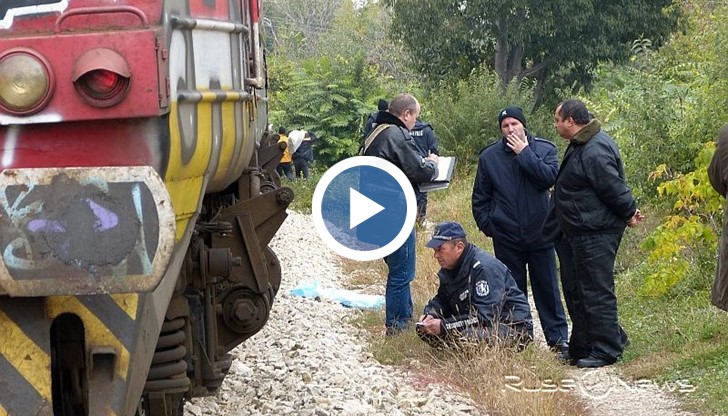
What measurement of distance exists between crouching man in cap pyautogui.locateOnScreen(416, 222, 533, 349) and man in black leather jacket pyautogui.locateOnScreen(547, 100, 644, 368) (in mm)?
581

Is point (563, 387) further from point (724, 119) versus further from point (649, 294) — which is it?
point (724, 119)

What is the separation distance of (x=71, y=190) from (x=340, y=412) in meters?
4.32

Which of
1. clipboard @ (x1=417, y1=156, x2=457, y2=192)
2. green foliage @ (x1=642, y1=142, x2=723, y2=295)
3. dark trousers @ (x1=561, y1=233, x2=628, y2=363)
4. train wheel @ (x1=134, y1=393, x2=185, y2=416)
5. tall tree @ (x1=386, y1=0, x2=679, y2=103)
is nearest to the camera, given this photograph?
train wheel @ (x1=134, y1=393, x2=185, y2=416)

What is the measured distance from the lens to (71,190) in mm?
3629

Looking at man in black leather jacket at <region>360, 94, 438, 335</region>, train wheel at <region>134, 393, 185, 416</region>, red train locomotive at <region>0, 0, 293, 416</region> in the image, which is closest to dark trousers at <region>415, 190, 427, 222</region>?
man in black leather jacket at <region>360, 94, 438, 335</region>

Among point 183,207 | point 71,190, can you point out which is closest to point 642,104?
point 183,207

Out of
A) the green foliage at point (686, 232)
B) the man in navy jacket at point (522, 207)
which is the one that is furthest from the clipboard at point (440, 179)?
the green foliage at point (686, 232)

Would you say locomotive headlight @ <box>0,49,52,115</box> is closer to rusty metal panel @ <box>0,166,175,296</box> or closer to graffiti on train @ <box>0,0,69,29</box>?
graffiti on train @ <box>0,0,69,29</box>

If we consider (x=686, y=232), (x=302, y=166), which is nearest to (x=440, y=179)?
(x=686, y=232)

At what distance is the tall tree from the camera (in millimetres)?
34812

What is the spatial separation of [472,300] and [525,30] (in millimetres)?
26829
